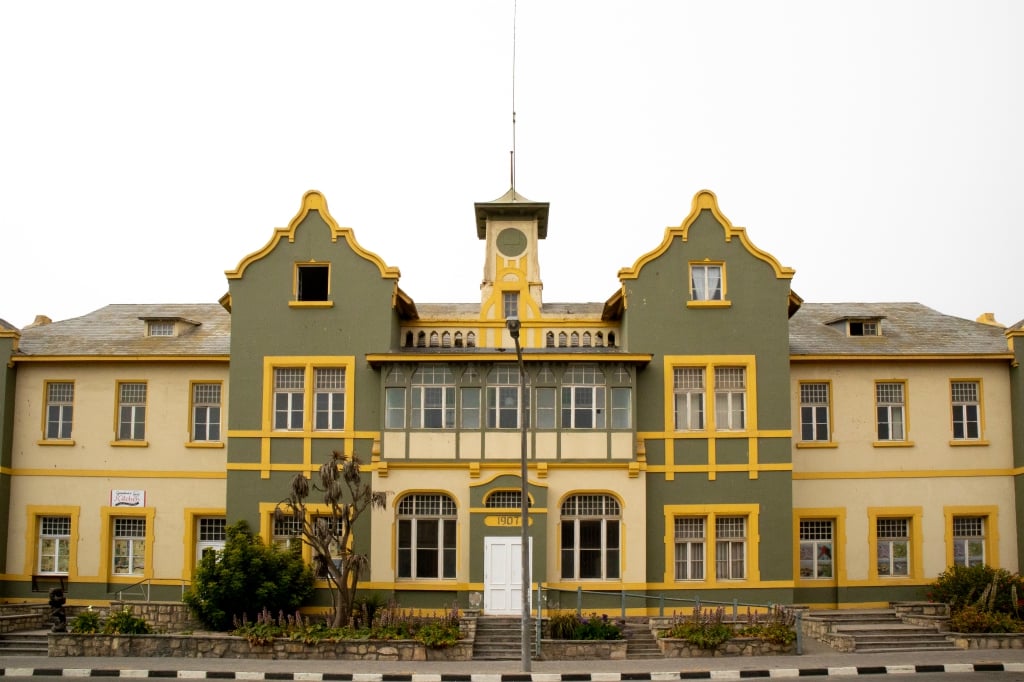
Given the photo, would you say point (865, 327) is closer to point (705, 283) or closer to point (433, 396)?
point (705, 283)

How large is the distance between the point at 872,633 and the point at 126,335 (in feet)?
73.8

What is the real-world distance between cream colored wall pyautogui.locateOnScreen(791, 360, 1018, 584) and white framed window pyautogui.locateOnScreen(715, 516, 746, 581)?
7.63ft

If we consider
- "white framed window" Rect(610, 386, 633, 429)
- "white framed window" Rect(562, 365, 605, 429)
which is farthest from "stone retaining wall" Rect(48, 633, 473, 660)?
"white framed window" Rect(610, 386, 633, 429)

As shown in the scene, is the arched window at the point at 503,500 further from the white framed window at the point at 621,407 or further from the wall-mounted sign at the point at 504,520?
the white framed window at the point at 621,407

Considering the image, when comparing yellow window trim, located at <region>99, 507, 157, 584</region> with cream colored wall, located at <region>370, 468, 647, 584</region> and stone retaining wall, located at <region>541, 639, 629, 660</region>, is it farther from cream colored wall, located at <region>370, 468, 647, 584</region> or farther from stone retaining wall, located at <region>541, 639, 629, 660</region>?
stone retaining wall, located at <region>541, 639, 629, 660</region>

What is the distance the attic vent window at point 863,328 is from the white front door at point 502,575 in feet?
39.0

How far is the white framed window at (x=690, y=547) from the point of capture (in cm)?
3209

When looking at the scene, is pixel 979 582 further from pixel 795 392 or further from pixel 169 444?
pixel 169 444

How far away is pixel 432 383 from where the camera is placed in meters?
32.2

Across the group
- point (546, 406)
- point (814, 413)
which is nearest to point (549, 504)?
point (546, 406)

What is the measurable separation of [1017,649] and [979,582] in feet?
14.2

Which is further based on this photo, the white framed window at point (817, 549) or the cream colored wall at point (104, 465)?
the cream colored wall at point (104, 465)

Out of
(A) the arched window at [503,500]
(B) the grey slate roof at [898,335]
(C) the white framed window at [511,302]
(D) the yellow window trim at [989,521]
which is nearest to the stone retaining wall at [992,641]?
(D) the yellow window trim at [989,521]

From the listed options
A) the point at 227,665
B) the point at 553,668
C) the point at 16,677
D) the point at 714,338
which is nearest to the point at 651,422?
the point at 714,338
